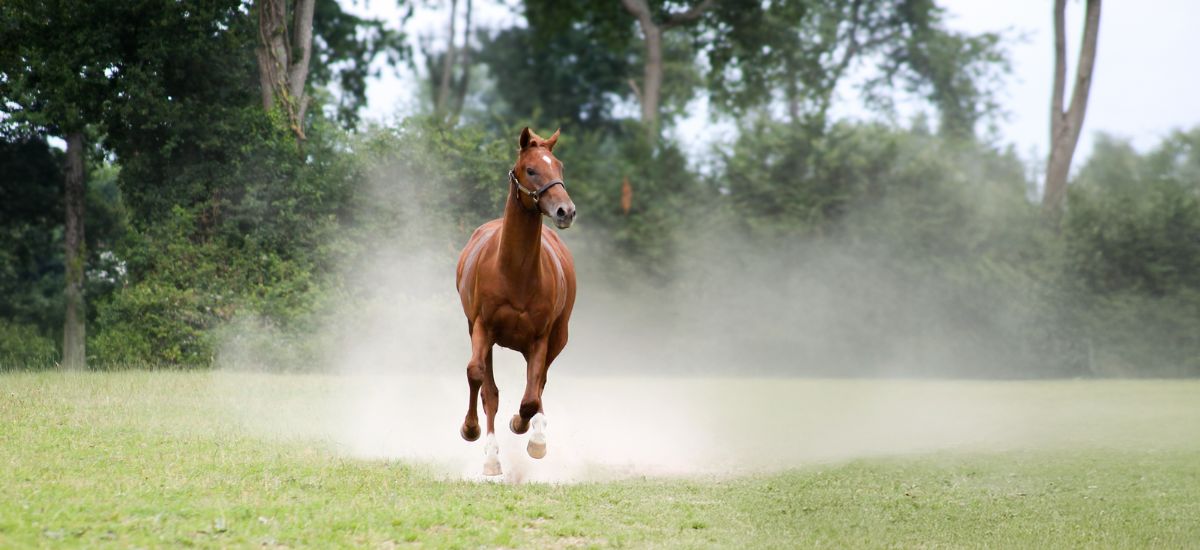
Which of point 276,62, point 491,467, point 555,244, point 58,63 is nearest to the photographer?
point 491,467

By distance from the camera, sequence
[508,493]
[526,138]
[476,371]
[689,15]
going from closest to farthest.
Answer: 1. [526,138]
2. [508,493]
3. [476,371]
4. [689,15]

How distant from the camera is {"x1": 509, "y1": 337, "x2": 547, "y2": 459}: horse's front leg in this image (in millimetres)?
11281

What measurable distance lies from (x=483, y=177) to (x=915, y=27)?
29.1 metres

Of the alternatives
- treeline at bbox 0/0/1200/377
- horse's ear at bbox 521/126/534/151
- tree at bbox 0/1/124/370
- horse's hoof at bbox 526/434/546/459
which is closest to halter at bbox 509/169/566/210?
horse's ear at bbox 521/126/534/151

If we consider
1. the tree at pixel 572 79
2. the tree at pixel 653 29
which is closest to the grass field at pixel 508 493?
the tree at pixel 653 29

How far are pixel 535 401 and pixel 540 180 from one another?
7.57 feet

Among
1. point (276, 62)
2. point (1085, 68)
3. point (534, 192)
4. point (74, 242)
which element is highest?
point (1085, 68)

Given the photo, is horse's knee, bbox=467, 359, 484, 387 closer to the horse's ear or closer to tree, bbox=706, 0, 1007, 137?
the horse's ear

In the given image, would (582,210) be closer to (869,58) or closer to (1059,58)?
(1059,58)

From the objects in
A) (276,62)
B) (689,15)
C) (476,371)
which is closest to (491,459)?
(476,371)

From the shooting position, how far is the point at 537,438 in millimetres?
11266

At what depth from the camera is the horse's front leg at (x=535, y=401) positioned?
444 inches

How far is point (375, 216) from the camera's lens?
25.7 m

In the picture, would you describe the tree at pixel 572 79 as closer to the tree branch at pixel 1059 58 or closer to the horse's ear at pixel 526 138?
the tree branch at pixel 1059 58
